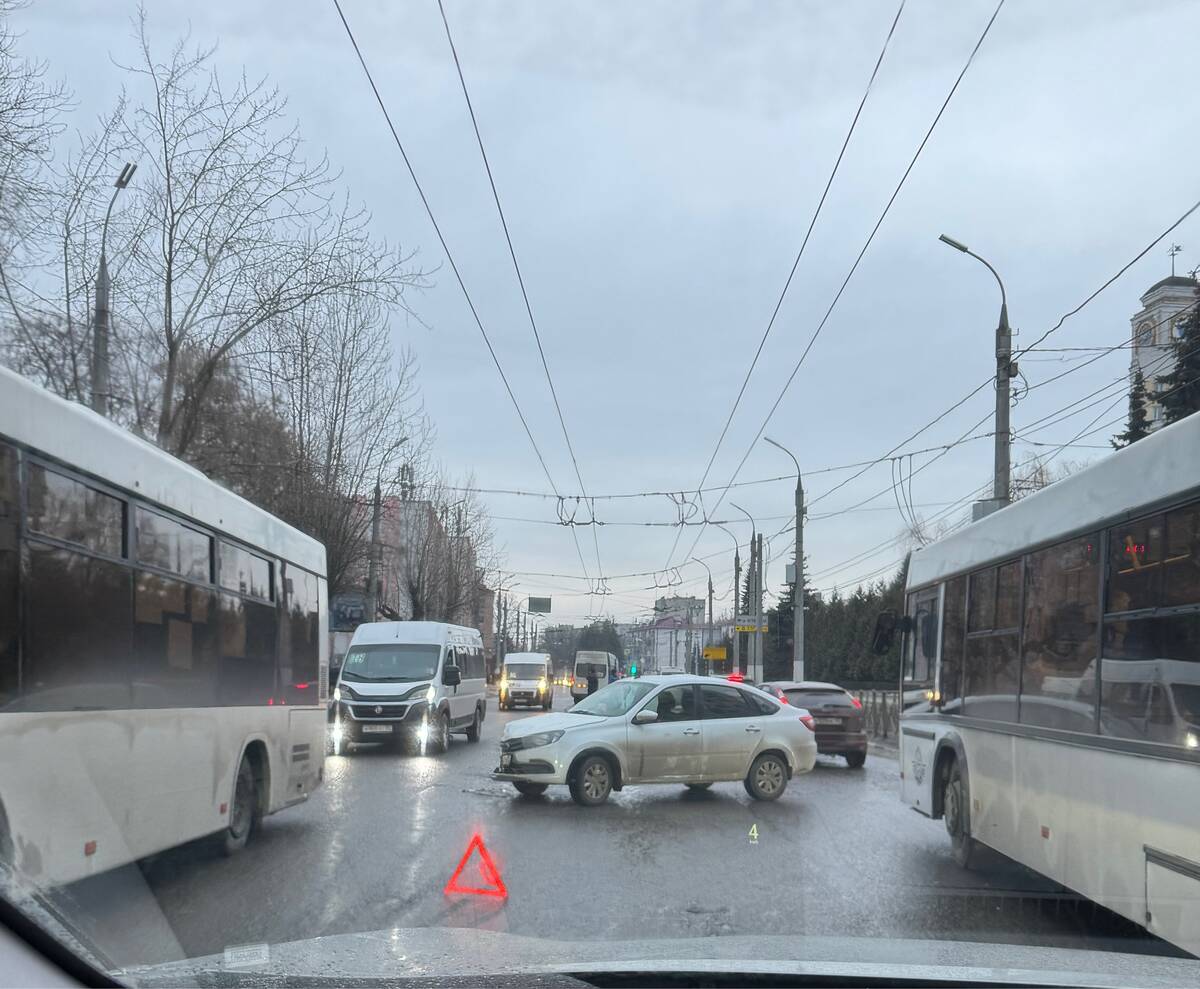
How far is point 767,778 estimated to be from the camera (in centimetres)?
1419

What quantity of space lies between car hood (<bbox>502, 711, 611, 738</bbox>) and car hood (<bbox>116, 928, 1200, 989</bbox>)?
9228 mm

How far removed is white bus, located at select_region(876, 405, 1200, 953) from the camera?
5512 millimetres

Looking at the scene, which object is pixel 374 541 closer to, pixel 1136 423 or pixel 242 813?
pixel 1136 423

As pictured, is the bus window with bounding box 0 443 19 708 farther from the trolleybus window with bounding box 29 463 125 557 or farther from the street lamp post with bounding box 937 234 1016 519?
the street lamp post with bounding box 937 234 1016 519

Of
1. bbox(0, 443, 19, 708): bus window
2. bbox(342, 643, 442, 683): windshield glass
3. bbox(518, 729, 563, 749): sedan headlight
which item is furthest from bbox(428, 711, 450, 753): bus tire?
bbox(0, 443, 19, 708): bus window

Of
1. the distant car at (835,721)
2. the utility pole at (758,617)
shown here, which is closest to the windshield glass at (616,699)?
the distant car at (835,721)

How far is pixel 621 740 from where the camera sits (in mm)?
13500

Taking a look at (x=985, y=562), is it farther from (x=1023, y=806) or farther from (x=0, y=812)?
(x=0, y=812)

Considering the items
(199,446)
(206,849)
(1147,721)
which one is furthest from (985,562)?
(199,446)

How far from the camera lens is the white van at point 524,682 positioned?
46531 mm

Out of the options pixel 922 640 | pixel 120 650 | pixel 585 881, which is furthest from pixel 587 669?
pixel 120 650

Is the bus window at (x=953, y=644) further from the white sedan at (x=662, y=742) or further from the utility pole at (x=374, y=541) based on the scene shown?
the utility pole at (x=374, y=541)

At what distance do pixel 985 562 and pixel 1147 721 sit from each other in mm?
3604

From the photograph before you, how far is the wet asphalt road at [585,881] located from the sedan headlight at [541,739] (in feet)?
2.15
